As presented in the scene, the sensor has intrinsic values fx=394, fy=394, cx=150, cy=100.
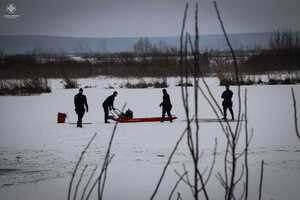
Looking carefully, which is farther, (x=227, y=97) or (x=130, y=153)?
(x=227, y=97)

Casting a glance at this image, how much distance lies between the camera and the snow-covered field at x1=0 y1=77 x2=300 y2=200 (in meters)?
6.86

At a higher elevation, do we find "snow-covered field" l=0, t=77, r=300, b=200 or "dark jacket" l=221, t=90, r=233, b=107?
"dark jacket" l=221, t=90, r=233, b=107

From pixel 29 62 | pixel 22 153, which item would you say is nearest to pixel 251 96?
pixel 22 153

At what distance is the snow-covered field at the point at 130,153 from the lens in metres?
6.86

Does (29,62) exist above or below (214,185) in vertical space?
above

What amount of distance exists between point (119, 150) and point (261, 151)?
3.39 meters

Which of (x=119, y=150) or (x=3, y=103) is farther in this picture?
(x=3, y=103)

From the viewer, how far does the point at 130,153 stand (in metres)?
9.34

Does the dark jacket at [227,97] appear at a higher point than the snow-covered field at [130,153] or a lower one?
higher

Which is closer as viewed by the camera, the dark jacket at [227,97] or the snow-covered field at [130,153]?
the snow-covered field at [130,153]

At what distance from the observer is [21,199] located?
6398mm

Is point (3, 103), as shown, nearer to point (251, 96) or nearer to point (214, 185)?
point (251, 96)

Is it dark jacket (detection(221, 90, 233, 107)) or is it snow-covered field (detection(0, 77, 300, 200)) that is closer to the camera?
snow-covered field (detection(0, 77, 300, 200))

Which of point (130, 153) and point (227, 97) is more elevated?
point (227, 97)
